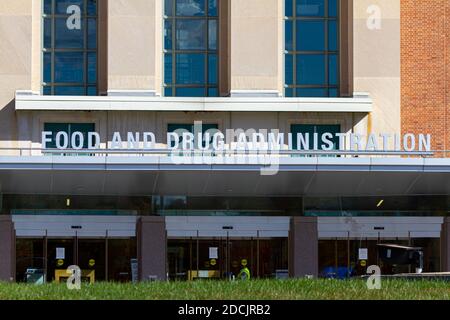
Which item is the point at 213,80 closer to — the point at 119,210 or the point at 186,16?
the point at 186,16

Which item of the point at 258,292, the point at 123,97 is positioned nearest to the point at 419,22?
the point at 123,97

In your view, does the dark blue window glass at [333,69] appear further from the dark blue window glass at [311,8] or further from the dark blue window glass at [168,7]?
the dark blue window glass at [168,7]

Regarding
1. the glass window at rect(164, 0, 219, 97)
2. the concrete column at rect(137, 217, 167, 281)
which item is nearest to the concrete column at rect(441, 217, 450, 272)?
the glass window at rect(164, 0, 219, 97)

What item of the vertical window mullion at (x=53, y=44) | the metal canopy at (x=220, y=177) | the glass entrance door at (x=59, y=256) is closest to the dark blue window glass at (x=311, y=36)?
the metal canopy at (x=220, y=177)

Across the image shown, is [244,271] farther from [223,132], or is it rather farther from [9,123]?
[9,123]

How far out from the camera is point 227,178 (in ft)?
134

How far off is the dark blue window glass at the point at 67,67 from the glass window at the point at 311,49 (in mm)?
7366

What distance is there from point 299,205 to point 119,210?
6.10 meters

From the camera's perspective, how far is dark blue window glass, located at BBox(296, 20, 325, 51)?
44.2m

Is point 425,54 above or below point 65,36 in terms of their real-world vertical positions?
below

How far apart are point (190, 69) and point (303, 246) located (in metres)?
7.39

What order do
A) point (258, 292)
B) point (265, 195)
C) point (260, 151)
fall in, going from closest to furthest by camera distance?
1. point (258, 292)
2. point (260, 151)
3. point (265, 195)

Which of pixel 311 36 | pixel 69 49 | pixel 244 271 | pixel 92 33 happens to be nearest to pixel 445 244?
pixel 244 271

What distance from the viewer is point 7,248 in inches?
1634
